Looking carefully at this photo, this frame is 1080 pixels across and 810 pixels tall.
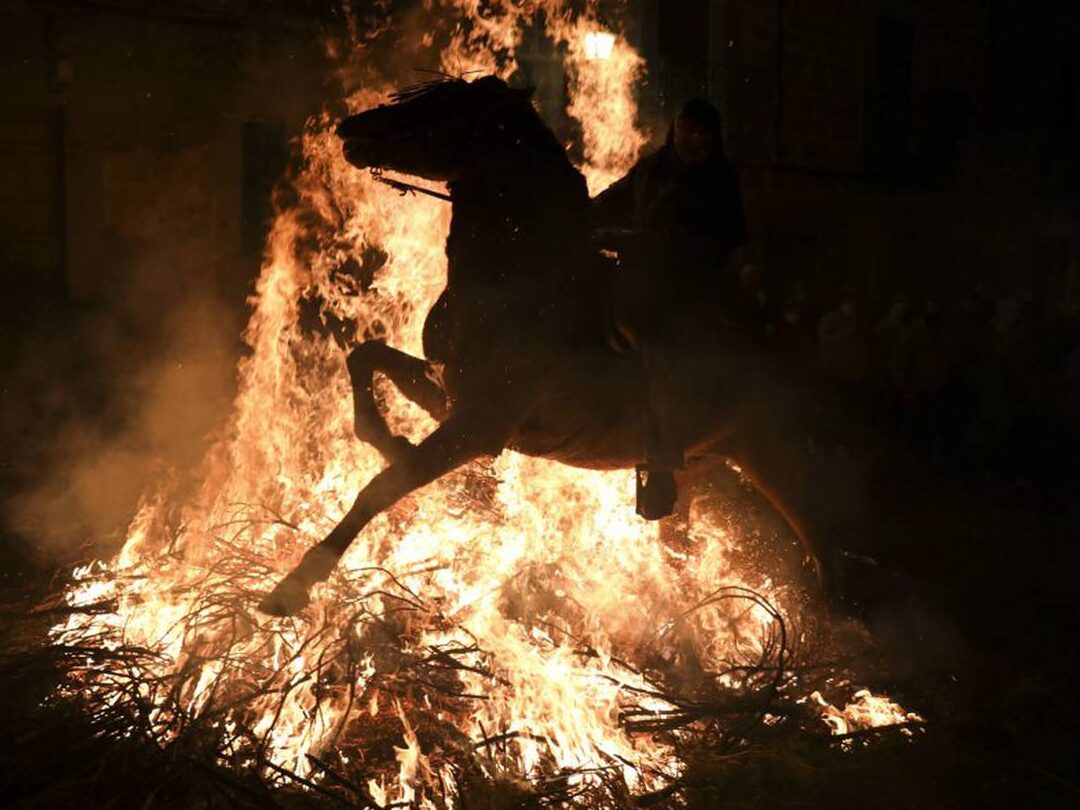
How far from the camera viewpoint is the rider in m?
4.48

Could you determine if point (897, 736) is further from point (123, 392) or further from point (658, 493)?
point (123, 392)

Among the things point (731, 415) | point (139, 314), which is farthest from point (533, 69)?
point (731, 415)

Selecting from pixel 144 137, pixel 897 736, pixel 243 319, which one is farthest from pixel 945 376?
pixel 144 137

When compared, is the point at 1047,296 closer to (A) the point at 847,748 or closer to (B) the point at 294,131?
(B) the point at 294,131

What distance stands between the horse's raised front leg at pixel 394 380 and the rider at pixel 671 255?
3.39 ft

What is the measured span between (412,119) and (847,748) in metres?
3.48

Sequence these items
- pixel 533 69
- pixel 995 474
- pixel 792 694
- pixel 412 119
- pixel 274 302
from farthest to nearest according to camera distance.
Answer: pixel 533 69 < pixel 995 474 < pixel 274 302 < pixel 792 694 < pixel 412 119

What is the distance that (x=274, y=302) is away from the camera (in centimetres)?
810

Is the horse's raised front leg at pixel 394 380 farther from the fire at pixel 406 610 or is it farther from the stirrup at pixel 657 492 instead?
the stirrup at pixel 657 492

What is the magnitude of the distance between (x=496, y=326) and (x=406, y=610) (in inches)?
61.5

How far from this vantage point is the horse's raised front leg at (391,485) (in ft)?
13.9

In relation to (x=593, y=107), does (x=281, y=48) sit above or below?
above

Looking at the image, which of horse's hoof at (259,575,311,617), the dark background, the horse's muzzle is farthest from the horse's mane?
the dark background

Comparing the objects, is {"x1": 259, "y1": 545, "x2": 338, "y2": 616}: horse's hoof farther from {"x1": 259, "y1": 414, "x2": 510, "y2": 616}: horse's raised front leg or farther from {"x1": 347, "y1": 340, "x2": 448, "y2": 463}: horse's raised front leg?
{"x1": 347, "y1": 340, "x2": 448, "y2": 463}: horse's raised front leg
